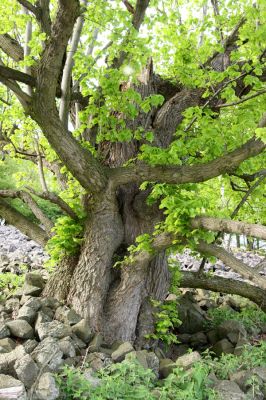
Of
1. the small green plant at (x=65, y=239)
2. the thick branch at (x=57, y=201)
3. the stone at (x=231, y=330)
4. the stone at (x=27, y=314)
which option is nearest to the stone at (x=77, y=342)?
the stone at (x=27, y=314)

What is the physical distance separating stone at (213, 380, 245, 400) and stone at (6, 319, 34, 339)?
2.37 meters

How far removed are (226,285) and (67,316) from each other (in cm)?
329

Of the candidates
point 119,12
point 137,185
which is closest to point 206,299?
point 137,185

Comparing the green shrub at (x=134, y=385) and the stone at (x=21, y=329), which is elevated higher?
the stone at (x=21, y=329)

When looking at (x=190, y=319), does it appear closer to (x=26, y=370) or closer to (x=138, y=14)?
(x=26, y=370)

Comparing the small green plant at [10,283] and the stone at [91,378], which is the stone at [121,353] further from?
the small green plant at [10,283]

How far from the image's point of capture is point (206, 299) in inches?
359

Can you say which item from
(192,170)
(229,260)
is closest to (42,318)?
(229,260)

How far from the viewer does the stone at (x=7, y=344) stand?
15.1 ft

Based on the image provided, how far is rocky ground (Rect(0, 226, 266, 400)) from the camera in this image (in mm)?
3990

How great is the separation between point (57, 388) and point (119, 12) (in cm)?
451

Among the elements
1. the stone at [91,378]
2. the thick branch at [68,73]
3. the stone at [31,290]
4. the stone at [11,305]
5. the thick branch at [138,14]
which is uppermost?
the thick branch at [138,14]

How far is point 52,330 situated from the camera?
5.12 m

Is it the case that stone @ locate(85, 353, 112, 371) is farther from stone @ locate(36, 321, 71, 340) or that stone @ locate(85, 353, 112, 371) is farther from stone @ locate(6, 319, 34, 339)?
stone @ locate(6, 319, 34, 339)
